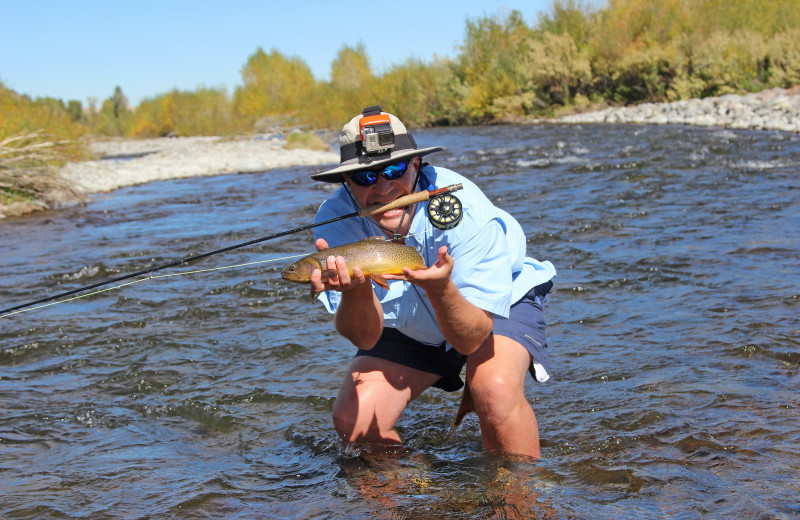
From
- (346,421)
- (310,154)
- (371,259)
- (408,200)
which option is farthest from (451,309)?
(310,154)

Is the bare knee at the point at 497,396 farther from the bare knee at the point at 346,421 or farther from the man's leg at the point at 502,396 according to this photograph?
the bare knee at the point at 346,421

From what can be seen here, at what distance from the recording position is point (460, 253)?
10.7 ft

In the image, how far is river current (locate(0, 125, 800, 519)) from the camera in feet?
10.6

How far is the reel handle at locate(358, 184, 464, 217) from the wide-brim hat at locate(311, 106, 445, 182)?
0.55 feet

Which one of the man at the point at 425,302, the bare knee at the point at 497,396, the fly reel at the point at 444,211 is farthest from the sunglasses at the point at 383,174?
the bare knee at the point at 497,396

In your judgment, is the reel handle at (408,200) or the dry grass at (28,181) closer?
the reel handle at (408,200)

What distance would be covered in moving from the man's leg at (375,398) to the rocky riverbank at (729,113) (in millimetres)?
16849

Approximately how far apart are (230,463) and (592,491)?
183 centimetres

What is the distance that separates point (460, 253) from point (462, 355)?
70 centimetres

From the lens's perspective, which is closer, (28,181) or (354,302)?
(354,302)

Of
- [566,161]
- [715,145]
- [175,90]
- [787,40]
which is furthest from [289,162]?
[175,90]

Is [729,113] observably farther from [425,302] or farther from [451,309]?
[451,309]

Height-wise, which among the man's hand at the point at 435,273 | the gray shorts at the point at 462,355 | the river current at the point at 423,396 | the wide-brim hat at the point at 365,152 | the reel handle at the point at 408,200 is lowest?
the river current at the point at 423,396

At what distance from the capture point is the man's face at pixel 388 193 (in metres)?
3.24
